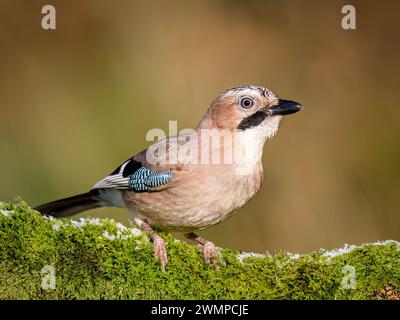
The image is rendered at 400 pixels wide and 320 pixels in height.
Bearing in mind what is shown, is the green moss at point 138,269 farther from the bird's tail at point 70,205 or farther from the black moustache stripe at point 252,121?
the bird's tail at point 70,205

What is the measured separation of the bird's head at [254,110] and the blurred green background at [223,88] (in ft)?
11.0

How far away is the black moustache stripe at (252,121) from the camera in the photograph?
632 cm

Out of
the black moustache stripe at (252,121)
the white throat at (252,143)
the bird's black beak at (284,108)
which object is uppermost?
the bird's black beak at (284,108)

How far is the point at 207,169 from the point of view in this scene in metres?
6.02

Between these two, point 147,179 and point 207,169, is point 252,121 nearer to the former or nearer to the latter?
point 207,169

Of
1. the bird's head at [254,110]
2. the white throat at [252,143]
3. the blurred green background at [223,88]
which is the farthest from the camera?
the blurred green background at [223,88]

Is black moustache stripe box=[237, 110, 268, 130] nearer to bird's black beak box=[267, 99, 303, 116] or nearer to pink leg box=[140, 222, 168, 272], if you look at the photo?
bird's black beak box=[267, 99, 303, 116]

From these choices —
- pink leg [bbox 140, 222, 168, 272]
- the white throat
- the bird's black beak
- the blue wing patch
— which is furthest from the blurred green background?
pink leg [bbox 140, 222, 168, 272]

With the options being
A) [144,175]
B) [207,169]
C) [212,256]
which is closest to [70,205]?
[144,175]

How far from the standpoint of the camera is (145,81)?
10.2 meters

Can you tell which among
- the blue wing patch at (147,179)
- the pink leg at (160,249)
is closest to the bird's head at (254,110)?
the blue wing patch at (147,179)

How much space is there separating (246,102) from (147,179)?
1.11 metres
